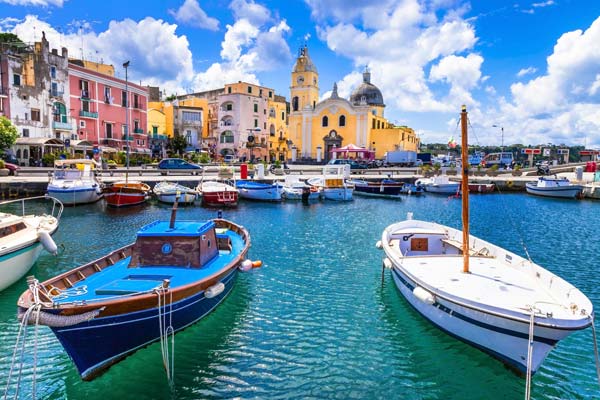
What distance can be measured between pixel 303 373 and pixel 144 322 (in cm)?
328

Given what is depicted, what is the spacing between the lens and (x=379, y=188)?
Result: 3978cm

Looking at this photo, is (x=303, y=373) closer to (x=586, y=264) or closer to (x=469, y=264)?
(x=469, y=264)

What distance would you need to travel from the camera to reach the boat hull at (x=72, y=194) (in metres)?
28.1

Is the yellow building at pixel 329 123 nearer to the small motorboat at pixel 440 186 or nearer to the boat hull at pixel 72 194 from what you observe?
the small motorboat at pixel 440 186

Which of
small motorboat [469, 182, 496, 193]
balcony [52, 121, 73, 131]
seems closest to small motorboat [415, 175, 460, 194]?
small motorboat [469, 182, 496, 193]

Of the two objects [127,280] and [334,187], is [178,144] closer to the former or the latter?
[334,187]

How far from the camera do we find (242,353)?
9.05 m

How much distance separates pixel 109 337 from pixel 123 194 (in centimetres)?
2312

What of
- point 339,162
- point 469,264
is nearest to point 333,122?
point 339,162

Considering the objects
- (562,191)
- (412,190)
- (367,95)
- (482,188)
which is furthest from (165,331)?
(367,95)

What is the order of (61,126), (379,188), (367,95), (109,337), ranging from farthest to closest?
(367,95) < (61,126) < (379,188) < (109,337)

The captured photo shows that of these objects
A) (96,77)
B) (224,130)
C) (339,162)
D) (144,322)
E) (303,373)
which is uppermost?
(96,77)

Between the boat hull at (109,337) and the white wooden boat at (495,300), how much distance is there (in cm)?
570

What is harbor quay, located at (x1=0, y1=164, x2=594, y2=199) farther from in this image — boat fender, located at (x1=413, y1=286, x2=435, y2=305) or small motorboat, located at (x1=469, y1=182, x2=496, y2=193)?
boat fender, located at (x1=413, y1=286, x2=435, y2=305)
